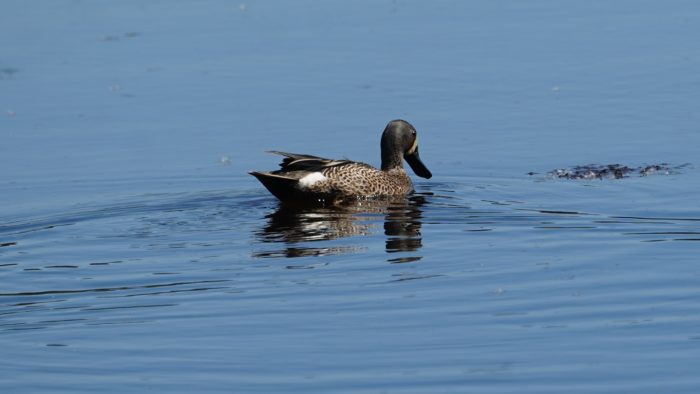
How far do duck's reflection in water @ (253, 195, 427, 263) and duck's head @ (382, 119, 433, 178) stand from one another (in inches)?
25.4

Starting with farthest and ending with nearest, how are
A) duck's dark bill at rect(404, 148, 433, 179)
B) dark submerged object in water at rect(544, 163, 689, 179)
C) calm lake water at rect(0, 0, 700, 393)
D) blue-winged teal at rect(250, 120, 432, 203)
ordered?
duck's dark bill at rect(404, 148, 433, 179), dark submerged object in water at rect(544, 163, 689, 179), blue-winged teal at rect(250, 120, 432, 203), calm lake water at rect(0, 0, 700, 393)

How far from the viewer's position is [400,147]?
44.2 ft

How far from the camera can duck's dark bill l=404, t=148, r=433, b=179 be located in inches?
528

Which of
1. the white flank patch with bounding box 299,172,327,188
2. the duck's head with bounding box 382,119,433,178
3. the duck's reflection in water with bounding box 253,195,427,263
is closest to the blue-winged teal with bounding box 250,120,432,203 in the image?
the white flank patch with bounding box 299,172,327,188

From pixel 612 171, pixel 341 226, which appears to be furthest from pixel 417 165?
A: pixel 341 226

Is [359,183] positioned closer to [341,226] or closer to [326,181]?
[326,181]

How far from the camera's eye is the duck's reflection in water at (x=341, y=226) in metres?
10.6

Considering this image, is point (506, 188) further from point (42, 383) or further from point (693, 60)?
point (42, 383)

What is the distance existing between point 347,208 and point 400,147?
1.19 m

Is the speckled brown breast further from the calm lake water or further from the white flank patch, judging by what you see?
the calm lake water

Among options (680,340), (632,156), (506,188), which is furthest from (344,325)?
(632,156)

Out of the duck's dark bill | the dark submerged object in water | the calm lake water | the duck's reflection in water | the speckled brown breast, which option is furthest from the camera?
the duck's dark bill

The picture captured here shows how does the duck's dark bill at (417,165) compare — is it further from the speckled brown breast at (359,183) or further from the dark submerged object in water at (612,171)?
the dark submerged object in water at (612,171)

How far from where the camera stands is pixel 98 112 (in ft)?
50.4
